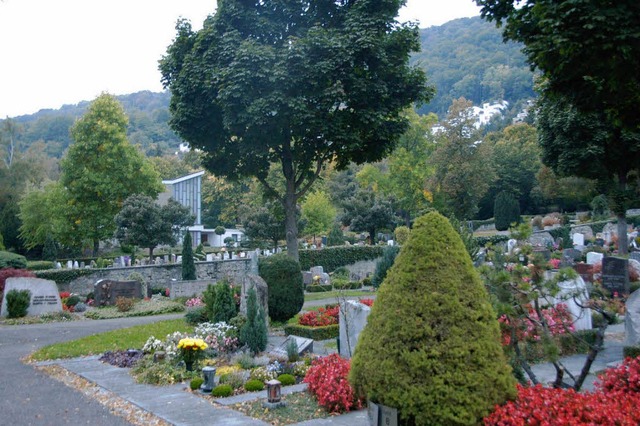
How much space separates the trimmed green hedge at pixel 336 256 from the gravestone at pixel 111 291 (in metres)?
12.1

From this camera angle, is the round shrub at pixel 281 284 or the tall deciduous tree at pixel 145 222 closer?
the round shrub at pixel 281 284

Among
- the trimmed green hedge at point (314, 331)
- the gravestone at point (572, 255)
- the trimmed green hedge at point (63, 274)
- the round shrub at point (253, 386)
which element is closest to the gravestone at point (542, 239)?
the gravestone at point (572, 255)

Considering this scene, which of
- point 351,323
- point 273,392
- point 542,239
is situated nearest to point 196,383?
point 273,392

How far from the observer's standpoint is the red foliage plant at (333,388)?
8.48 m

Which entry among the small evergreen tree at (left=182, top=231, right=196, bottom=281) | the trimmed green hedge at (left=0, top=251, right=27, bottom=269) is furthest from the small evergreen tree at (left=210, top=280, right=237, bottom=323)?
the trimmed green hedge at (left=0, top=251, right=27, bottom=269)

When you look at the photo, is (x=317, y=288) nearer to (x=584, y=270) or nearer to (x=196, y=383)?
(x=584, y=270)

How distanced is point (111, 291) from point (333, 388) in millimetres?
20115

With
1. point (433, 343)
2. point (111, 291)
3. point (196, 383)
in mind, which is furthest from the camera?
point (111, 291)

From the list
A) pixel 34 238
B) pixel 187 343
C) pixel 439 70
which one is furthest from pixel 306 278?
pixel 439 70

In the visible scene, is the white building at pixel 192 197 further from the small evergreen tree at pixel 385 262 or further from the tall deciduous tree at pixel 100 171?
the small evergreen tree at pixel 385 262

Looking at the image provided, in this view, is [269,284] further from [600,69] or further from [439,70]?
[439,70]

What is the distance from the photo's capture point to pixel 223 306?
15914 mm

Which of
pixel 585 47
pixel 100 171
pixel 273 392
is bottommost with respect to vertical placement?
pixel 273 392

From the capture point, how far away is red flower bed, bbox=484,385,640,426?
576cm
